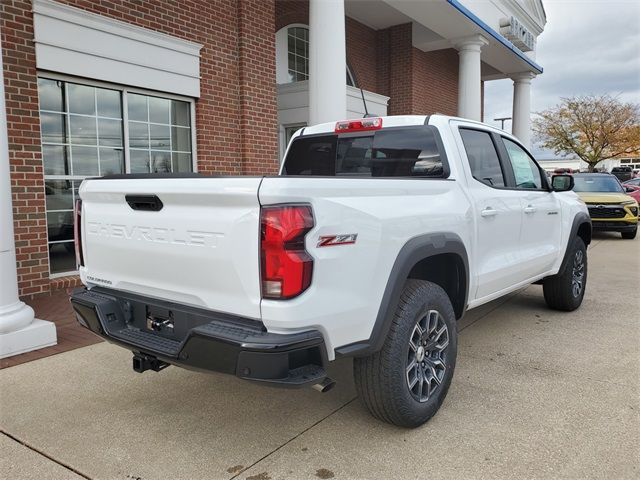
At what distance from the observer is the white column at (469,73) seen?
1238 centimetres

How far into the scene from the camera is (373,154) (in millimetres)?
4141

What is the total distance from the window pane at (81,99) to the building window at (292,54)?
204 inches

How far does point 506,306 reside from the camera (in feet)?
20.5

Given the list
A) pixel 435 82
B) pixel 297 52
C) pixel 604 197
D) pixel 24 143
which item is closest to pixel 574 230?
pixel 24 143

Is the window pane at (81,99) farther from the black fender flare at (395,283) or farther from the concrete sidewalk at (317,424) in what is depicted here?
the black fender flare at (395,283)

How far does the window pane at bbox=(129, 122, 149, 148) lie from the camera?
7.18 meters

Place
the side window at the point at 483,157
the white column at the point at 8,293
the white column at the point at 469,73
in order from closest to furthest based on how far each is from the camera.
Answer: the side window at the point at 483,157, the white column at the point at 8,293, the white column at the point at 469,73

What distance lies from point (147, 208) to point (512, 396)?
8.61 feet

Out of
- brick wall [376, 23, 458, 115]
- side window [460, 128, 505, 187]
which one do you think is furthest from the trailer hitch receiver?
brick wall [376, 23, 458, 115]

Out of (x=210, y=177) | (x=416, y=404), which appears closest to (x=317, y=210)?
(x=210, y=177)

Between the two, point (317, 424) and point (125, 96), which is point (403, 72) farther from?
point (317, 424)

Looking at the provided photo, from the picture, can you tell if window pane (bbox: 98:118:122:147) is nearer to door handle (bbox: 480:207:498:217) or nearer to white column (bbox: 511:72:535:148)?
door handle (bbox: 480:207:498:217)

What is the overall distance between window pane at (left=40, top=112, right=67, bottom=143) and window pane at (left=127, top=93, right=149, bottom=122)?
3.11ft

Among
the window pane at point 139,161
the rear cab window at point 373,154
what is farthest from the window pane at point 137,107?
the rear cab window at point 373,154
